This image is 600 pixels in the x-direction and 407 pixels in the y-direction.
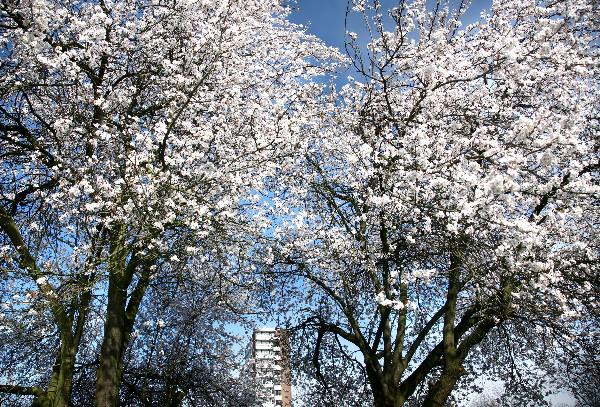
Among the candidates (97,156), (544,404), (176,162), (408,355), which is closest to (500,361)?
(544,404)

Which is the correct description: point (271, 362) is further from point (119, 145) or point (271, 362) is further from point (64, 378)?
point (119, 145)

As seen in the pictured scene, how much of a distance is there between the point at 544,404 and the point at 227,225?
12763 mm

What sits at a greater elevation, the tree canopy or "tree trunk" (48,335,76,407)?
the tree canopy

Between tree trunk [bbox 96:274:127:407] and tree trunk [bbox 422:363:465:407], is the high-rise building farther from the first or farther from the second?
tree trunk [bbox 422:363:465:407]

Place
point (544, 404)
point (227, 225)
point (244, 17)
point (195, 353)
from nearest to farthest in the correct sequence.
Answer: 1. point (227, 225)
2. point (244, 17)
3. point (544, 404)
4. point (195, 353)

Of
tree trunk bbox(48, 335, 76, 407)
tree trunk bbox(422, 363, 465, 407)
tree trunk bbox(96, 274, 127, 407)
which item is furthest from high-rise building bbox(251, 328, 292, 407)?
tree trunk bbox(48, 335, 76, 407)

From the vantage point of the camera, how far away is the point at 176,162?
900 cm

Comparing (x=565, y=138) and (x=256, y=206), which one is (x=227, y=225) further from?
(x=565, y=138)

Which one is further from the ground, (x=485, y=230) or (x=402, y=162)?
(x=402, y=162)

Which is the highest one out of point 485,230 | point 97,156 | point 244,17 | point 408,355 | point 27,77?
point 244,17

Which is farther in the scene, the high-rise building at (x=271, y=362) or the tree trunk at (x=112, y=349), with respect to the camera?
the high-rise building at (x=271, y=362)

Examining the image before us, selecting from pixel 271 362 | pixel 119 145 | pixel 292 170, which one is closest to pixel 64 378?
pixel 119 145

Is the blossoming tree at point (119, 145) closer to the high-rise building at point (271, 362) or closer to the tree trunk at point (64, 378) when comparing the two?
the tree trunk at point (64, 378)

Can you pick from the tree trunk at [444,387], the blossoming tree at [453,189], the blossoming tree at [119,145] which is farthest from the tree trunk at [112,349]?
the tree trunk at [444,387]
